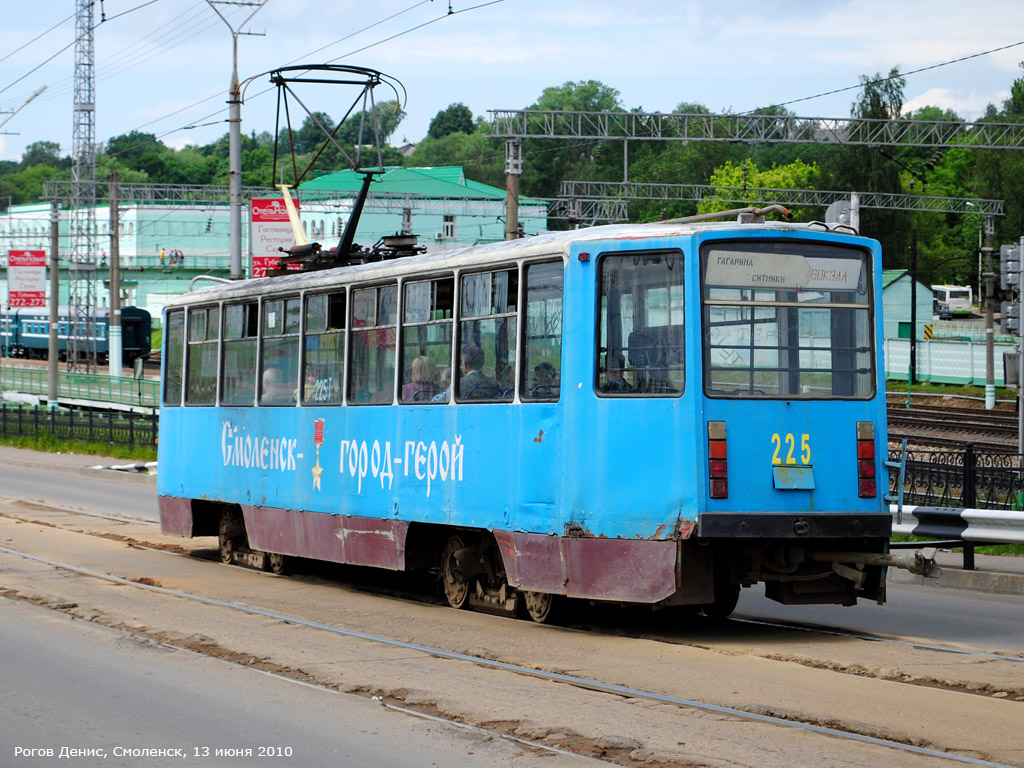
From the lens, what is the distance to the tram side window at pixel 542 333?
32.8ft

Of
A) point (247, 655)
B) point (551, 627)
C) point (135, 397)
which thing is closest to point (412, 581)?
point (551, 627)

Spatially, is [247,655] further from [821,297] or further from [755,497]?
[821,297]

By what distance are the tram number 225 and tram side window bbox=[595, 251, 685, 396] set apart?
Result: 33.3 inches

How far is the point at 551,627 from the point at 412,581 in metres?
3.44

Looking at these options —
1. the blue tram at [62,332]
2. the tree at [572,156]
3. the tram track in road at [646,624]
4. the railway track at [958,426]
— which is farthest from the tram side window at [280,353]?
the tree at [572,156]

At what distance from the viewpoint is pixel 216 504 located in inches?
621

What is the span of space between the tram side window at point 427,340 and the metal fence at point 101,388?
33.6 metres

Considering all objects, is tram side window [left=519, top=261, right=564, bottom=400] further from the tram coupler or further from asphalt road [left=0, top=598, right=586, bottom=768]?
asphalt road [left=0, top=598, right=586, bottom=768]

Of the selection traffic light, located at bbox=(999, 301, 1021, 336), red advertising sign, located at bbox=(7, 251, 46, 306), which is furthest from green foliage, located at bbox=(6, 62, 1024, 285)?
traffic light, located at bbox=(999, 301, 1021, 336)

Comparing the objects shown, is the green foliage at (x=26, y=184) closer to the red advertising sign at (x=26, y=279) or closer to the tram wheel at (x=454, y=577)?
the red advertising sign at (x=26, y=279)

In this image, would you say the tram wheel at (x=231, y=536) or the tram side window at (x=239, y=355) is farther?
the tram wheel at (x=231, y=536)

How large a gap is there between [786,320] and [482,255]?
2.37m

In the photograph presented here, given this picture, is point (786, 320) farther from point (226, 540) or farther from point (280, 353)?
point (226, 540)

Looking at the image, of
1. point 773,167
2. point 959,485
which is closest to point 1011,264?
point 959,485
